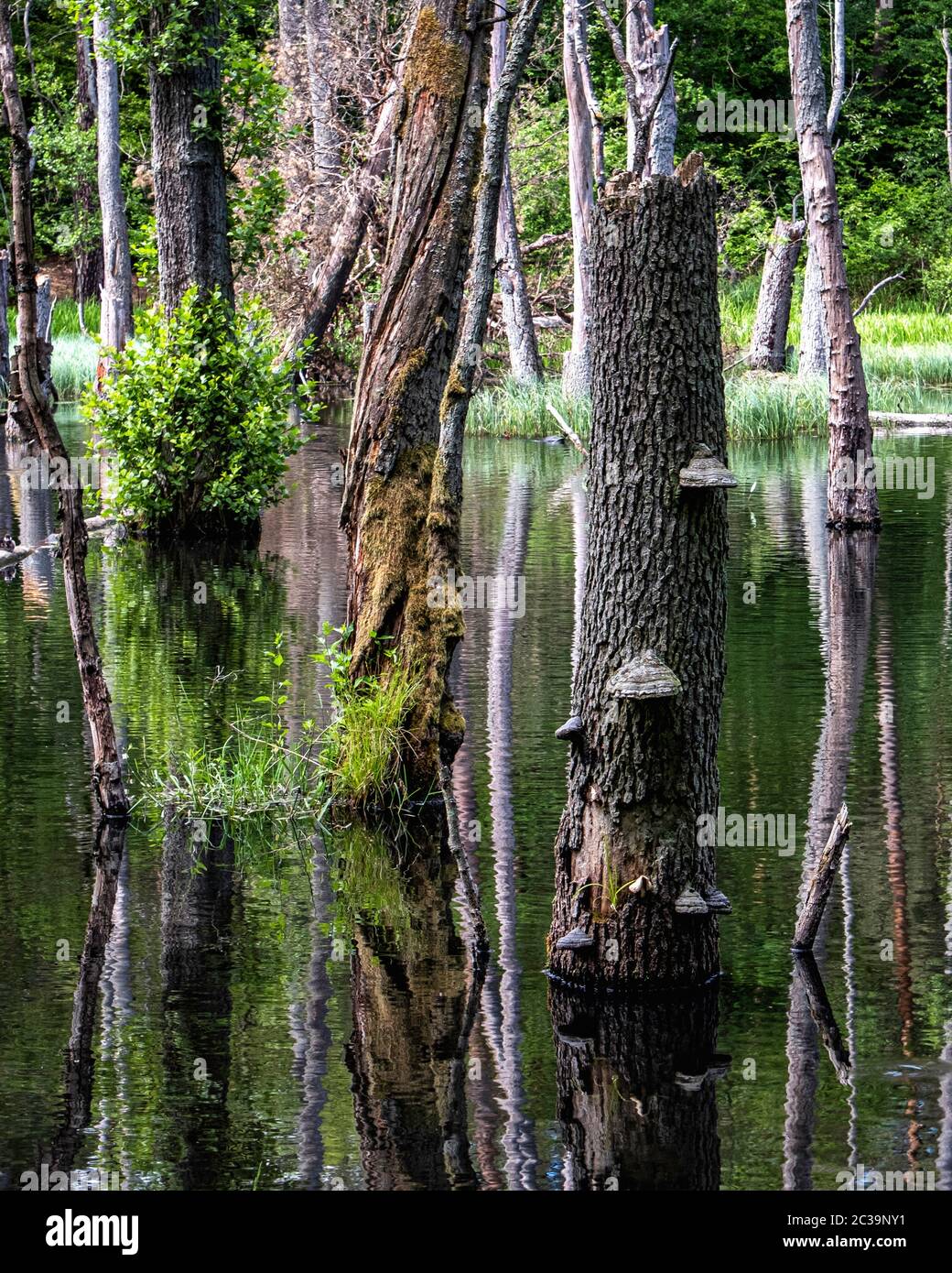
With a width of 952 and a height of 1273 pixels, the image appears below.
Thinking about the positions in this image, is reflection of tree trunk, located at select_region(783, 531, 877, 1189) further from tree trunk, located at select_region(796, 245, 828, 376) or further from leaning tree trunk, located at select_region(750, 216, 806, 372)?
leaning tree trunk, located at select_region(750, 216, 806, 372)

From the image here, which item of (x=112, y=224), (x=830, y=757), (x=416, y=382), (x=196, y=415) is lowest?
(x=830, y=757)

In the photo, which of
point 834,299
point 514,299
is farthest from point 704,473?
point 514,299

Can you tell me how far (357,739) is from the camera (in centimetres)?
908

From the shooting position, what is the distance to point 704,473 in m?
6.49

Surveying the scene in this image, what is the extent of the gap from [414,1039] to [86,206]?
153 ft

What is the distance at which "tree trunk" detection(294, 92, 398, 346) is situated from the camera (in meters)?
31.9

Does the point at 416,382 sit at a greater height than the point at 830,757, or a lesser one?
greater

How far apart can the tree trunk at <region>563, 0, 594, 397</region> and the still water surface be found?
17.1m

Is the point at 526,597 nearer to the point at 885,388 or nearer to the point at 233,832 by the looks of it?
the point at 233,832

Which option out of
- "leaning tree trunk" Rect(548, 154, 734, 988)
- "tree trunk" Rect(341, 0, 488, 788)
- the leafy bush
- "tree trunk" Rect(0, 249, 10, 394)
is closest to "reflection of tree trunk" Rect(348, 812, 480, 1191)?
"leaning tree trunk" Rect(548, 154, 734, 988)

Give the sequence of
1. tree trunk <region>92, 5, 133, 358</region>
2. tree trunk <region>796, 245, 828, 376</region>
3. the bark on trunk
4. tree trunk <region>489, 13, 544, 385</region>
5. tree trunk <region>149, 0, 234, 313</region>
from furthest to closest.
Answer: tree trunk <region>489, 13, 544, 385</region> → tree trunk <region>796, 245, 828, 376</region> → the bark on trunk → tree trunk <region>92, 5, 133, 358</region> → tree trunk <region>149, 0, 234, 313</region>

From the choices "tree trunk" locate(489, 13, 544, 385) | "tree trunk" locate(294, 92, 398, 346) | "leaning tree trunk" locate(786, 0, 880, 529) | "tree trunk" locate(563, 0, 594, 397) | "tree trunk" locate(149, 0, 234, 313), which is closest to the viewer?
"tree trunk" locate(149, 0, 234, 313)

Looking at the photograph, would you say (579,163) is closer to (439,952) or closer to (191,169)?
(191,169)

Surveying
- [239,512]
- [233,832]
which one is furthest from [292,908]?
[239,512]
